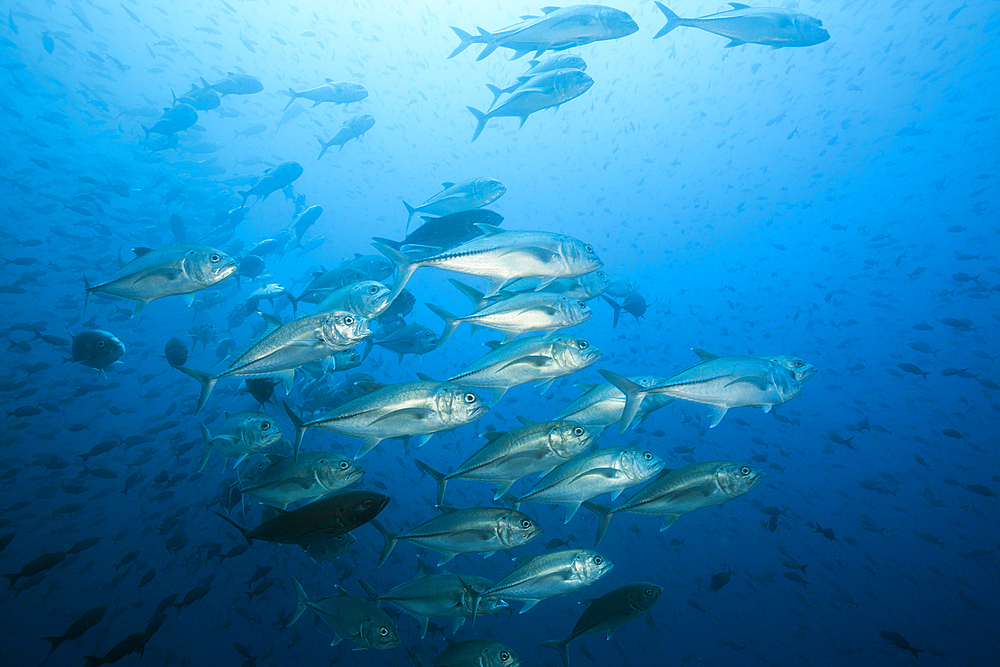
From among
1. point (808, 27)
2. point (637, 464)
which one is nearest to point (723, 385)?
point (637, 464)

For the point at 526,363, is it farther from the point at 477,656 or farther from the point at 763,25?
the point at 763,25

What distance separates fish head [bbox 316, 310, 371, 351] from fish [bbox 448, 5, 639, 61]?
404 centimetres

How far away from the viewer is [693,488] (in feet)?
9.84

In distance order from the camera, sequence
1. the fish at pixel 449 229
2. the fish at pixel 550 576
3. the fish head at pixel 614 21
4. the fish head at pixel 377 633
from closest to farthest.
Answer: the fish at pixel 550 576 → the fish head at pixel 377 633 → the fish head at pixel 614 21 → the fish at pixel 449 229

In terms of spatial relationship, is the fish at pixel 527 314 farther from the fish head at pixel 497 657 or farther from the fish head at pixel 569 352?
the fish head at pixel 497 657

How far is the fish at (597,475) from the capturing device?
3.01m

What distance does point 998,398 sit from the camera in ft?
103

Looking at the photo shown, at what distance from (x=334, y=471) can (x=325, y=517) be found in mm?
485

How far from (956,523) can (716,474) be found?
85.9 feet

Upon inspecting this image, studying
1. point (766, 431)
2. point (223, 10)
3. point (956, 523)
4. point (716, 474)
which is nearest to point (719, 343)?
point (766, 431)

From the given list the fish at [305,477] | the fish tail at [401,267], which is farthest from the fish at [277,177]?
the fish at [305,477]

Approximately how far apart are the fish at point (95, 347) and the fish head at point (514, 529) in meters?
5.56

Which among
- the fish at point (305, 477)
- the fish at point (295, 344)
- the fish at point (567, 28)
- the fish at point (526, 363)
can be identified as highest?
the fish at point (567, 28)

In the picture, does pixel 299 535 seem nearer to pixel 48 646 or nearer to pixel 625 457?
pixel 625 457
